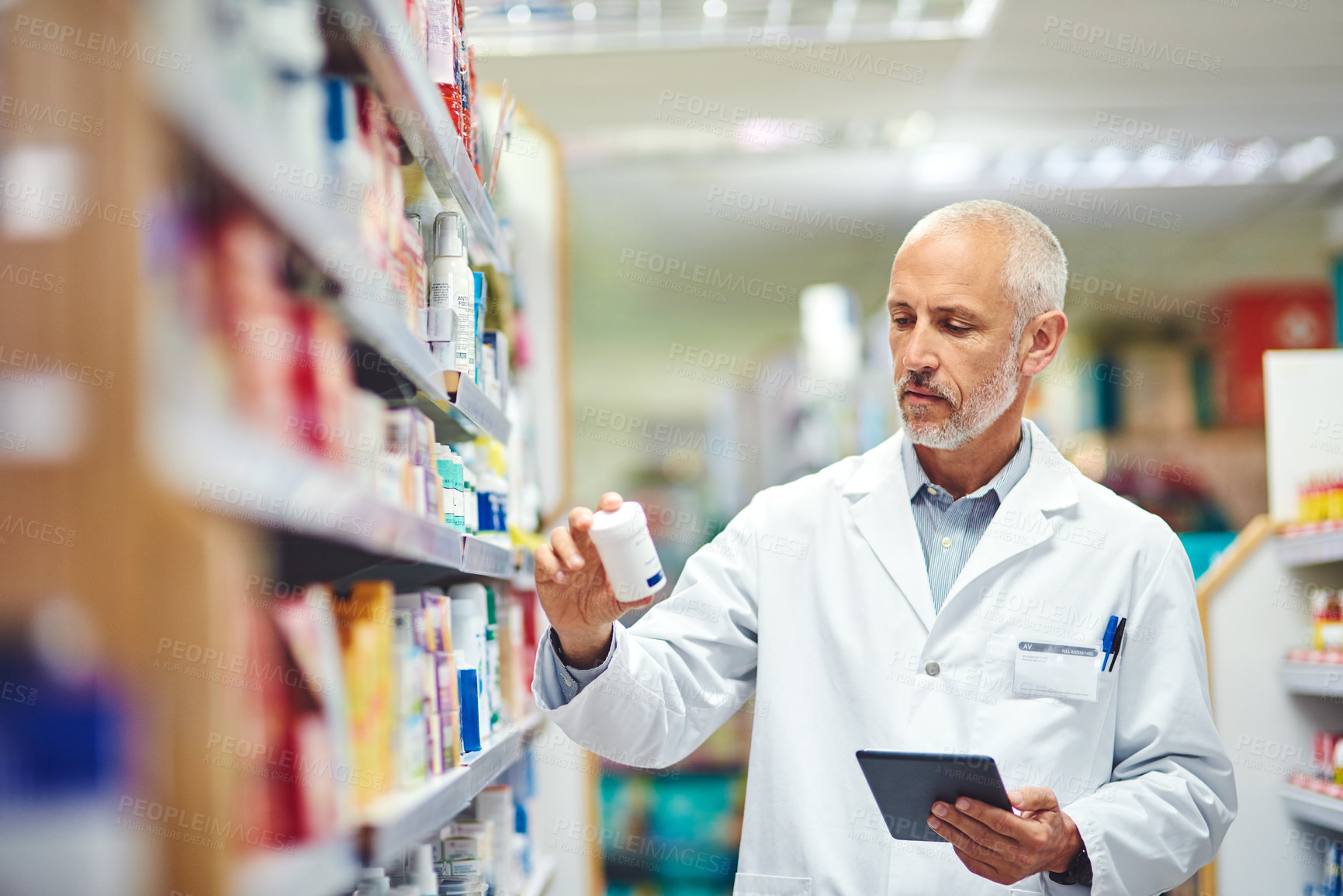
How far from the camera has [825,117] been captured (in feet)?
18.1

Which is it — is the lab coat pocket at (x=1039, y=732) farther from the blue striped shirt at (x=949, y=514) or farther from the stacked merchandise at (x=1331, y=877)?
the stacked merchandise at (x=1331, y=877)

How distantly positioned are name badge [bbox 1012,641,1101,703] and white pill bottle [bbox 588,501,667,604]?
81 centimetres

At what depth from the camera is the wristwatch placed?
6.19 feet

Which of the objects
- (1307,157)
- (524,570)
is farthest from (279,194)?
(1307,157)

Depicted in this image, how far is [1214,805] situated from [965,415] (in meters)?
0.80

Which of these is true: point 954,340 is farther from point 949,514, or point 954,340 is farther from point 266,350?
point 266,350

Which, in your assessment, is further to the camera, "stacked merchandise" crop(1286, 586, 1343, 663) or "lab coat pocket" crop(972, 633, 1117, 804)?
"stacked merchandise" crop(1286, 586, 1343, 663)

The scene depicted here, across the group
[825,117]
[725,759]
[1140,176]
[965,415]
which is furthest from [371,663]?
[1140,176]

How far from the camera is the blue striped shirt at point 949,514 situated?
86.0 inches

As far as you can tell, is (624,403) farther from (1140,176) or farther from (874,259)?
(1140,176)

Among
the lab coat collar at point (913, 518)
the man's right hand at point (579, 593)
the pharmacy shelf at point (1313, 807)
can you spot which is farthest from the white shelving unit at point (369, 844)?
the pharmacy shelf at point (1313, 807)

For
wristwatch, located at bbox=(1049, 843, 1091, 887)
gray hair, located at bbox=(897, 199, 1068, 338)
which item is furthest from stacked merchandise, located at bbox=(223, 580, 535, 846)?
gray hair, located at bbox=(897, 199, 1068, 338)

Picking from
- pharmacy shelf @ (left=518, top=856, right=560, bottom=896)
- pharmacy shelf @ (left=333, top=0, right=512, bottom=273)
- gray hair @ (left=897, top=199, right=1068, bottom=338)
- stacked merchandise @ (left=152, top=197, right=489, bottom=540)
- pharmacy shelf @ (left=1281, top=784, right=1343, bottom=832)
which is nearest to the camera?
stacked merchandise @ (left=152, top=197, right=489, bottom=540)

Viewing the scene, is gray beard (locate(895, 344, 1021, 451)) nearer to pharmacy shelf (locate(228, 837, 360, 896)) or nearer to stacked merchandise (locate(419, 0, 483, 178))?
stacked merchandise (locate(419, 0, 483, 178))
